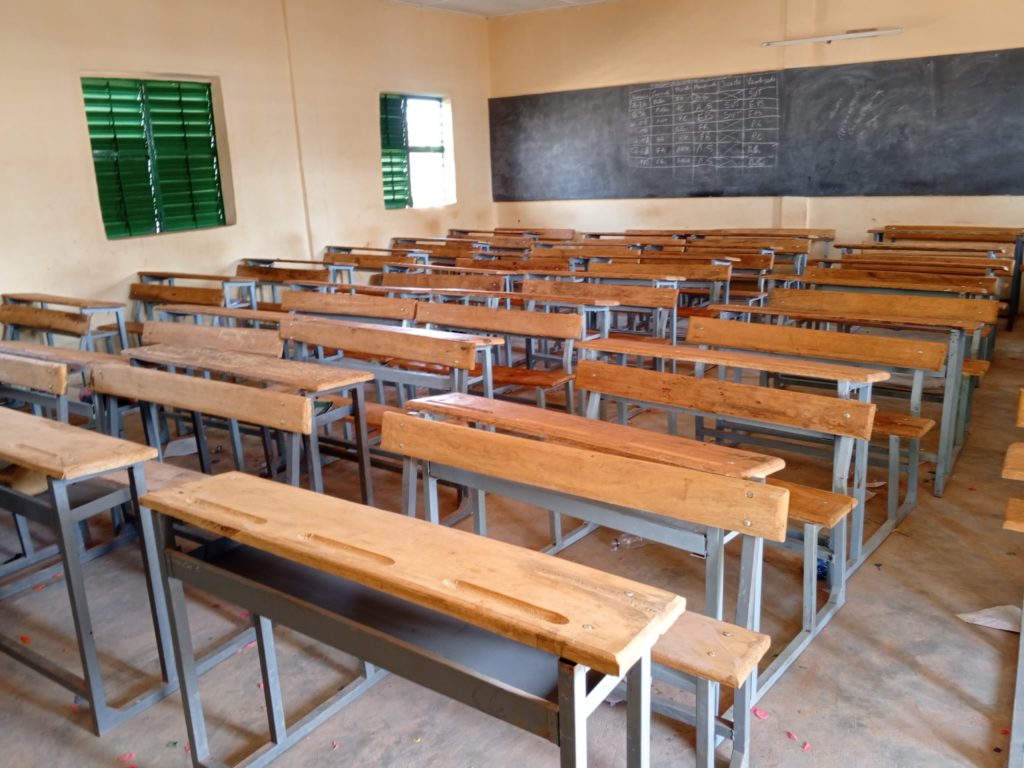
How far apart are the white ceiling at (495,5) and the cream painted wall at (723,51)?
0.18m

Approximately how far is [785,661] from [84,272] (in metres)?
5.77

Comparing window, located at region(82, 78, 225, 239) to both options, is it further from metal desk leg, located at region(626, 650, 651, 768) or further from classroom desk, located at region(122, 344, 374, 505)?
metal desk leg, located at region(626, 650, 651, 768)

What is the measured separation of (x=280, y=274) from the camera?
20.3ft

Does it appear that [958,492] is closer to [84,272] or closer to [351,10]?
[84,272]

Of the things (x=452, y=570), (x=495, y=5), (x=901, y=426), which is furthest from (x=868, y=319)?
(x=495, y=5)

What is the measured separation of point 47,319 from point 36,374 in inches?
79.2

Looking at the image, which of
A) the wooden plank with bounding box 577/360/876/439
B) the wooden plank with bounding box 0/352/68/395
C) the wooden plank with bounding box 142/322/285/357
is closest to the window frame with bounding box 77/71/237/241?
the wooden plank with bounding box 142/322/285/357

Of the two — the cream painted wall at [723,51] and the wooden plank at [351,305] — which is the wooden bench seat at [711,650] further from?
the cream painted wall at [723,51]

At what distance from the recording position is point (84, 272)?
609 cm

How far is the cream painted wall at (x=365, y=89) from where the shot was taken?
7.79 meters

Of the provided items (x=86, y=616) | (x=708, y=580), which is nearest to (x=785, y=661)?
(x=708, y=580)

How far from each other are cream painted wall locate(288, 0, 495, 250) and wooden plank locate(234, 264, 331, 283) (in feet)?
5.14

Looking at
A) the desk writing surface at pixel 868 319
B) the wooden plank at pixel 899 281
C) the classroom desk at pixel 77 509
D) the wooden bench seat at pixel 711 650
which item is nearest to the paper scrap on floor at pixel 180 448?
the classroom desk at pixel 77 509

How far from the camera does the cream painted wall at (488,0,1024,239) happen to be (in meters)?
7.41
